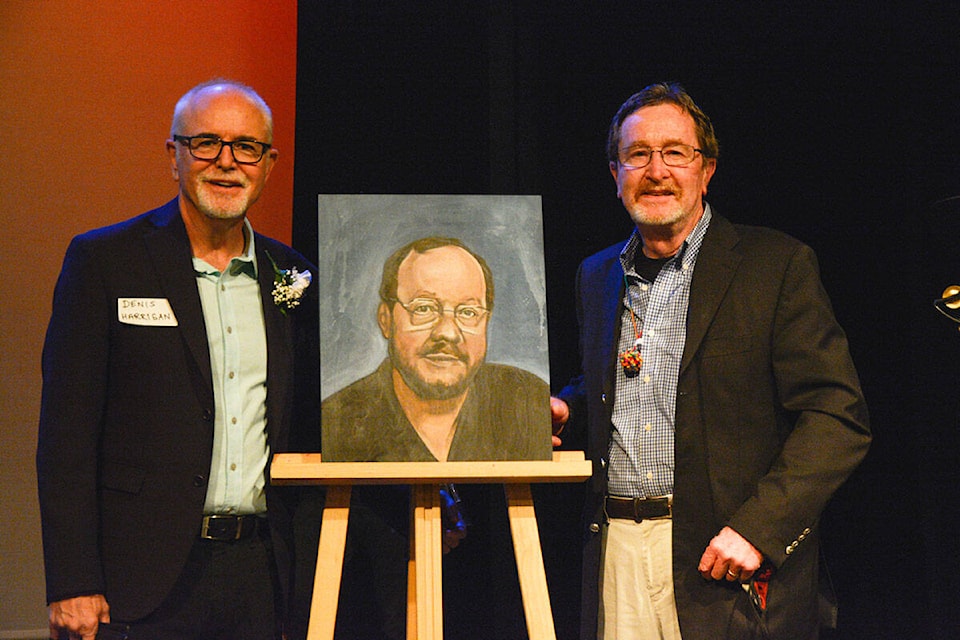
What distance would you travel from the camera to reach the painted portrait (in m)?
2.17

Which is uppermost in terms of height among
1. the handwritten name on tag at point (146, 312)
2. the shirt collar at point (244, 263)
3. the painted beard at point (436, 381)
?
the shirt collar at point (244, 263)

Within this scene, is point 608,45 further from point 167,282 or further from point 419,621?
point 419,621

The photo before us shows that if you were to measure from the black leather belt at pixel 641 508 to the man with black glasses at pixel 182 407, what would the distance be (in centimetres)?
87

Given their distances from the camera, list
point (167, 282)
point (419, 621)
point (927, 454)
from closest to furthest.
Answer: point (419, 621), point (167, 282), point (927, 454)

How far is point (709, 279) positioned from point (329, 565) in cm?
122

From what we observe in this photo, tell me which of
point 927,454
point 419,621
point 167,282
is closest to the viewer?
point 419,621

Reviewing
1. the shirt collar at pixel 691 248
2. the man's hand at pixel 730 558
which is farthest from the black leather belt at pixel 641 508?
the shirt collar at pixel 691 248

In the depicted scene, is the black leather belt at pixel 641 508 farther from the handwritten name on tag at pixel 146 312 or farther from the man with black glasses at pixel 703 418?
the handwritten name on tag at pixel 146 312

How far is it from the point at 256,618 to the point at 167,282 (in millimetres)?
893

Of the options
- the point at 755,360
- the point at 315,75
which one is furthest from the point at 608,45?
the point at 755,360

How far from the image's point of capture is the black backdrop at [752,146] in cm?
349

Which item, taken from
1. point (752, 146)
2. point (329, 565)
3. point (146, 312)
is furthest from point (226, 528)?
point (752, 146)

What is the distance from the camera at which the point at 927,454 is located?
346 cm

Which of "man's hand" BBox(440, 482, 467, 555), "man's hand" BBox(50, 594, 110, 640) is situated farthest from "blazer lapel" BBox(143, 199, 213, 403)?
"man's hand" BBox(440, 482, 467, 555)
